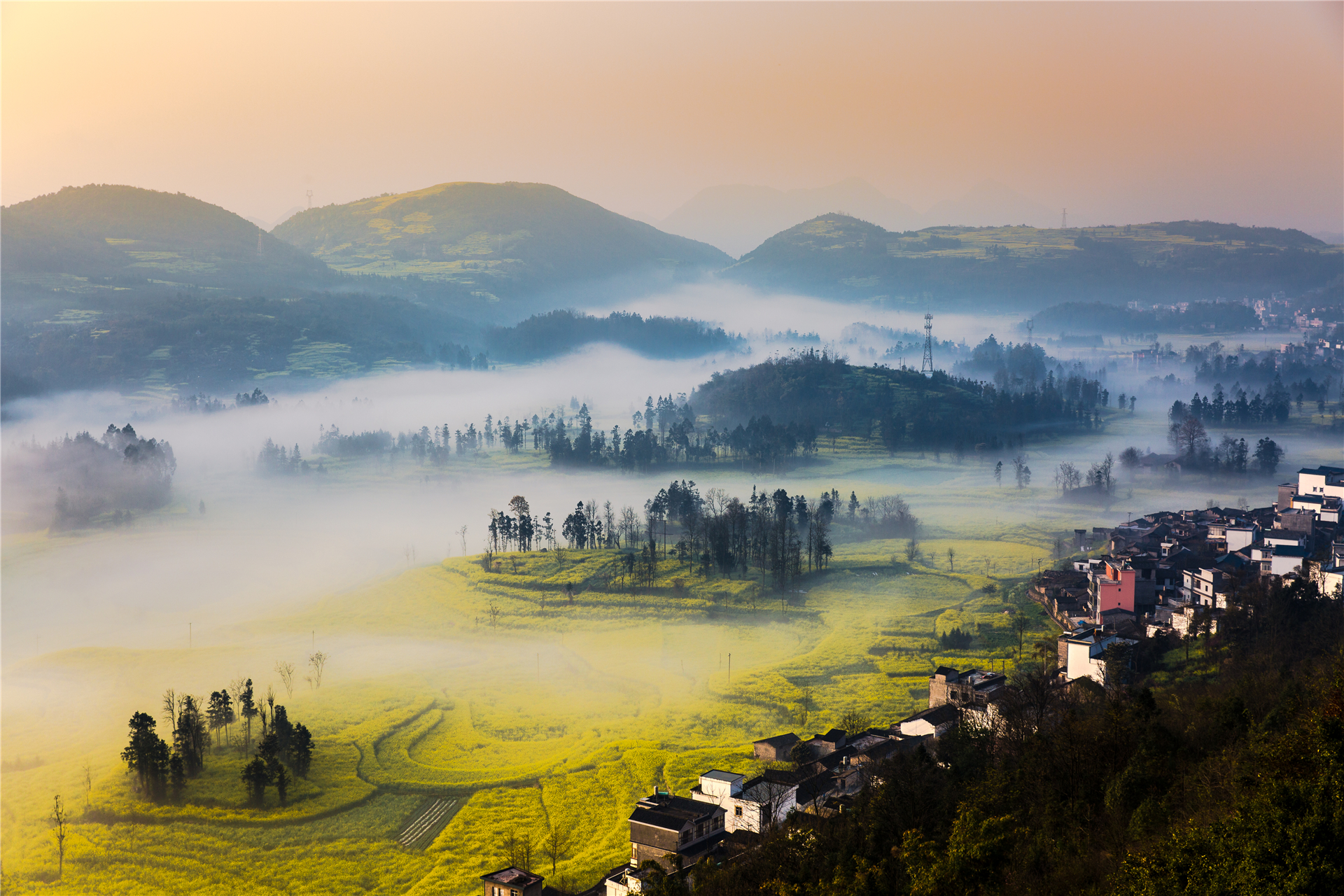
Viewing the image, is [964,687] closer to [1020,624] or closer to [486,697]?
[1020,624]

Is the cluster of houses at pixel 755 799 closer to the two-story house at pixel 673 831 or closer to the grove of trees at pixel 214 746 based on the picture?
the two-story house at pixel 673 831

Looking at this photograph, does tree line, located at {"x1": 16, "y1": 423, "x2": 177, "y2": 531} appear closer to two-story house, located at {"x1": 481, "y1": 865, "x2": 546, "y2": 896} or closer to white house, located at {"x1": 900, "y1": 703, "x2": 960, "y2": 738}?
two-story house, located at {"x1": 481, "y1": 865, "x2": 546, "y2": 896}

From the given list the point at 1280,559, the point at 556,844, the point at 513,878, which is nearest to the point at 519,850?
the point at 556,844

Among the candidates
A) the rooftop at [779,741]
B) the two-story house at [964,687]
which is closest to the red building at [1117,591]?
the two-story house at [964,687]

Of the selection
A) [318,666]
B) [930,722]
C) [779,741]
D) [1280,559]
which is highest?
[1280,559]

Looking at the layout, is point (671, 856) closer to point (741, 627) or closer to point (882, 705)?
point (882, 705)
